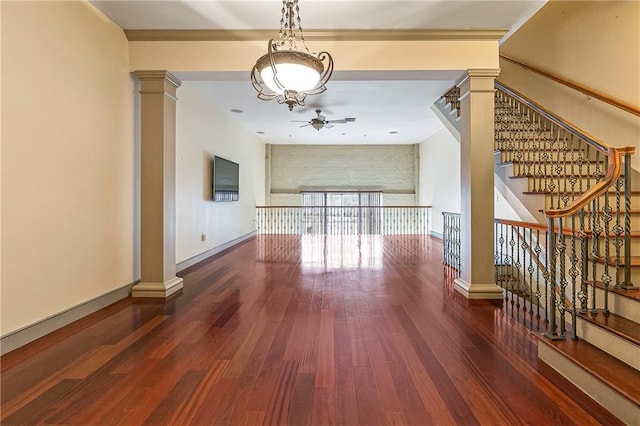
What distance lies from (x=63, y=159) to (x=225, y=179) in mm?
3953

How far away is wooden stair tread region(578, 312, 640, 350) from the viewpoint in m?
1.78

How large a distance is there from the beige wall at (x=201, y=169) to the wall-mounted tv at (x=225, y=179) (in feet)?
0.42

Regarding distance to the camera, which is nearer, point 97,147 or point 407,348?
point 407,348

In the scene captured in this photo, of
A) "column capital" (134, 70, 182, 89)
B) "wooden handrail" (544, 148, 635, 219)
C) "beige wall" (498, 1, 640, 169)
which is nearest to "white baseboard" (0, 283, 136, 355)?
"column capital" (134, 70, 182, 89)

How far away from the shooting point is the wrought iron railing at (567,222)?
84.2 inches

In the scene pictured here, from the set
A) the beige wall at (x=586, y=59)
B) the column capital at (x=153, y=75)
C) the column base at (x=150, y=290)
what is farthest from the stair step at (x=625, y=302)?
the column capital at (x=153, y=75)

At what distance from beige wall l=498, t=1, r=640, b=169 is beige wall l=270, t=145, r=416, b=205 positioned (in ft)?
18.8

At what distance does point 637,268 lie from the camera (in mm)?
2383

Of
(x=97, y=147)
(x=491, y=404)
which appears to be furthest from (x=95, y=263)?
(x=491, y=404)

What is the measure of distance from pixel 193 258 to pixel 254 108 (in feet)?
10.6

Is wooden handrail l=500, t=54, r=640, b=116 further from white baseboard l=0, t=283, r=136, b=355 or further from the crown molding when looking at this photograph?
white baseboard l=0, t=283, r=136, b=355

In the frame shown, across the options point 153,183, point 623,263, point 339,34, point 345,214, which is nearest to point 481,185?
point 623,263

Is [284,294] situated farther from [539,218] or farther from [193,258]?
[539,218]

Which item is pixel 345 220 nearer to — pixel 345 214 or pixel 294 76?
pixel 345 214
